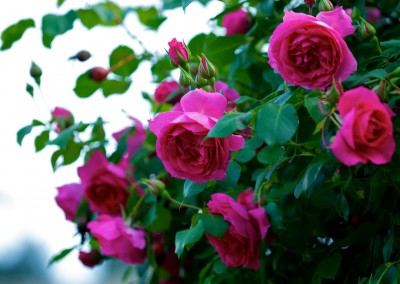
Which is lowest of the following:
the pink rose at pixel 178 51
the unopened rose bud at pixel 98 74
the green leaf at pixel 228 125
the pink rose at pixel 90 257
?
the pink rose at pixel 90 257

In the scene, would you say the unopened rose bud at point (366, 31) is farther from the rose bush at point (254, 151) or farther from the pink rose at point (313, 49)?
the pink rose at point (313, 49)

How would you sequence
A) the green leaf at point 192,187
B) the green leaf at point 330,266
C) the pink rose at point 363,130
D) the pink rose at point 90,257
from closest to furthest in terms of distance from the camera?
the pink rose at point 363,130, the green leaf at point 192,187, the green leaf at point 330,266, the pink rose at point 90,257

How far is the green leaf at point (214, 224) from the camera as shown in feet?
3.55

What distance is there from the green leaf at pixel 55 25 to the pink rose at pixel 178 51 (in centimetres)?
50

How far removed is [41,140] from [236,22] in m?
0.45

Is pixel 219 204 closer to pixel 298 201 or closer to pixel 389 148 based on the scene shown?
pixel 298 201

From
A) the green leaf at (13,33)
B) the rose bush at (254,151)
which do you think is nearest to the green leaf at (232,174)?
the rose bush at (254,151)

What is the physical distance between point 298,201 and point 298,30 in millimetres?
430

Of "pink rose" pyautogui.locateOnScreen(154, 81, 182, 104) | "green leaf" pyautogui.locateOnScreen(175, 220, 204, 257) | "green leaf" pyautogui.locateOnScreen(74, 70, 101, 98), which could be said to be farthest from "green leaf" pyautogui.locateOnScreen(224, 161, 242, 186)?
"green leaf" pyautogui.locateOnScreen(74, 70, 101, 98)

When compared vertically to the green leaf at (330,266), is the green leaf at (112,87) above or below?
above

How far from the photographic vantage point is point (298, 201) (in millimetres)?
1223

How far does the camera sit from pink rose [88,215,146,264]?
1.30 meters

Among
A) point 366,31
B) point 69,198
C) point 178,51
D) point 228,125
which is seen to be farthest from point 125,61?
point 228,125

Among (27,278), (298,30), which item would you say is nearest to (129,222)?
(298,30)
